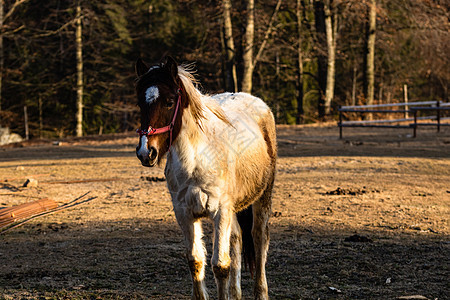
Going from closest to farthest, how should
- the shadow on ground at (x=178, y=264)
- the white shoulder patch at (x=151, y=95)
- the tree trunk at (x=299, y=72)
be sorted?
the white shoulder patch at (x=151, y=95), the shadow on ground at (x=178, y=264), the tree trunk at (x=299, y=72)

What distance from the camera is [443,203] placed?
8.37 metres

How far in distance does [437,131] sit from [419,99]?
13964mm

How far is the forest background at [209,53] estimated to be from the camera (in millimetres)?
25734

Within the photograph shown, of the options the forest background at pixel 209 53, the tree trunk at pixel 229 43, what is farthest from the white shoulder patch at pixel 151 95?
the tree trunk at pixel 229 43

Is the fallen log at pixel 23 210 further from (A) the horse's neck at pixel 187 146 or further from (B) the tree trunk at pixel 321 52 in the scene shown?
(B) the tree trunk at pixel 321 52

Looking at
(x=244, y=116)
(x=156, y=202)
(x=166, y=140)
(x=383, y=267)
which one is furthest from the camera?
(x=156, y=202)

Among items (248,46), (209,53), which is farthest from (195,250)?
(209,53)

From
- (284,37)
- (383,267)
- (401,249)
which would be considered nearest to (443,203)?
(401,249)

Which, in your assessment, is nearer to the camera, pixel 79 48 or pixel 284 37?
pixel 79 48

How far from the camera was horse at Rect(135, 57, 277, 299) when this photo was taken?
3691 millimetres

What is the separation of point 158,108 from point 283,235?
11.8ft

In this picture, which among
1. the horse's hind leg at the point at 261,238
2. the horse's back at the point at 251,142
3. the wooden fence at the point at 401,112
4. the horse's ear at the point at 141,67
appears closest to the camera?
the horse's ear at the point at 141,67

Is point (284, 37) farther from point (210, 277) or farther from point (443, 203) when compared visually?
point (210, 277)

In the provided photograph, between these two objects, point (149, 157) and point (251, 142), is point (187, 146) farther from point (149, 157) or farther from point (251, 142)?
point (251, 142)
